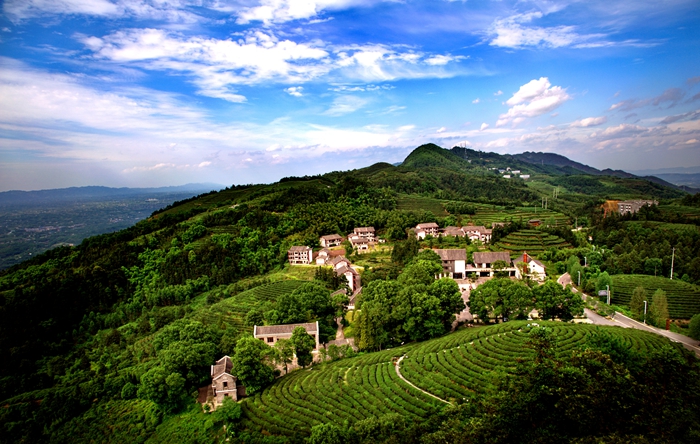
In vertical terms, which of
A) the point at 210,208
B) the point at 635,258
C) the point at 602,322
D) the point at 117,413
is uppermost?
the point at 210,208

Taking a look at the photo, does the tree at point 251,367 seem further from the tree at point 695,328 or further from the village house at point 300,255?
the tree at point 695,328

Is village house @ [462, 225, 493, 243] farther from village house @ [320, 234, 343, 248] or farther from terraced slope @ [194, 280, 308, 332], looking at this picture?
terraced slope @ [194, 280, 308, 332]

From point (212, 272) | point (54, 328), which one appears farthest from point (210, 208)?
point (54, 328)

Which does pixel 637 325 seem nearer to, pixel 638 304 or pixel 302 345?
pixel 638 304

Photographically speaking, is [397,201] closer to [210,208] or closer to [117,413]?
[210,208]

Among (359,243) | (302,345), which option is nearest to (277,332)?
(302,345)
